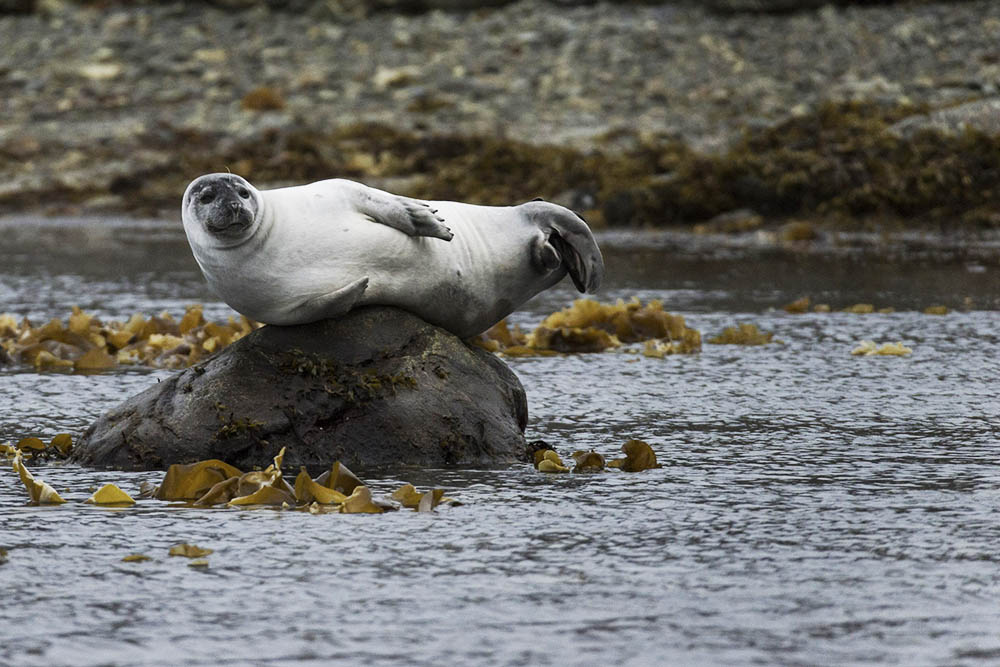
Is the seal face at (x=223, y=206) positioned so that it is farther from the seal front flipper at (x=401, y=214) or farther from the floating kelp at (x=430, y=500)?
the floating kelp at (x=430, y=500)

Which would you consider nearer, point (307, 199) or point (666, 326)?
point (307, 199)

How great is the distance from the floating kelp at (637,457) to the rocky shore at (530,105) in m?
11.0

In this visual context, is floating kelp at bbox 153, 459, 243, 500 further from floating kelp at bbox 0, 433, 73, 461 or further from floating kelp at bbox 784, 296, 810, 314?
floating kelp at bbox 784, 296, 810, 314

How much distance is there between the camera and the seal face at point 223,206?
5.80 metres

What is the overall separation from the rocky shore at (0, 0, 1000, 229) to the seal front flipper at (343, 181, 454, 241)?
1091 cm

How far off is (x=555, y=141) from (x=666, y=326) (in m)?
10.5

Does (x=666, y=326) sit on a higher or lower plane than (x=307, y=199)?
lower

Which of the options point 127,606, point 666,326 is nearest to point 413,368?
point 127,606

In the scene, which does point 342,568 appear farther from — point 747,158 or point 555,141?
point 555,141

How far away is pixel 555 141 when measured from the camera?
65.3 feet

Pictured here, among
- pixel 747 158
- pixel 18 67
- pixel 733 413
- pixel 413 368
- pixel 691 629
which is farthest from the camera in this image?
pixel 18 67

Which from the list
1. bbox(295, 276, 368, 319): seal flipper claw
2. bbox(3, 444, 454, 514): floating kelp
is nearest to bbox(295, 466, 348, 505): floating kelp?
bbox(3, 444, 454, 514): floating kelp

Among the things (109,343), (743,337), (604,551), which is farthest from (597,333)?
(604,551)

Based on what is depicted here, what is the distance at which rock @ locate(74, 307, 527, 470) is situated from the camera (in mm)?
5840
